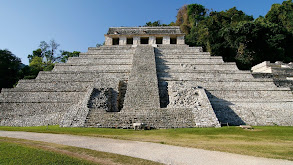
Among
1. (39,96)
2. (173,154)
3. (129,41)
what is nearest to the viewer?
(173,154)

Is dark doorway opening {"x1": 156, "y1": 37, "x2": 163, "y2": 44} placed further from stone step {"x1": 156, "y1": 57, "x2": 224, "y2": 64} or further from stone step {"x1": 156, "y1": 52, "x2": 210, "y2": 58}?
stone step {"x1": 156, "y1": 57, "x2": 224, "y2": 64}

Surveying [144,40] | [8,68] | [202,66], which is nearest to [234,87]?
[202,66]

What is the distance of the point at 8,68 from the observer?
25.3 m

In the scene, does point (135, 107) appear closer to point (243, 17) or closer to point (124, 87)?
point (124, 87)

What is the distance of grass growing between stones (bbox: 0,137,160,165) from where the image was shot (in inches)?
170

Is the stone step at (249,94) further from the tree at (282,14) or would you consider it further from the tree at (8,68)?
the tree at (282,14)

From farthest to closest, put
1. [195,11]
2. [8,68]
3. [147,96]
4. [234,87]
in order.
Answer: [195,11], [8,68], [234,87], [147,96]

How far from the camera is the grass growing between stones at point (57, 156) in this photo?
4.31m

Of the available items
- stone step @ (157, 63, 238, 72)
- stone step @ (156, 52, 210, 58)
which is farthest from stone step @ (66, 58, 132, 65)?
stone step @ (156, 52, 210, 58)

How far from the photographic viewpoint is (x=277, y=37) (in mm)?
30828

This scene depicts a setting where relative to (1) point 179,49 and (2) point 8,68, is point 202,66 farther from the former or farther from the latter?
(2) point 8,68

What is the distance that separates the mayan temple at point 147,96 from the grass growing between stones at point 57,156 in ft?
15.9

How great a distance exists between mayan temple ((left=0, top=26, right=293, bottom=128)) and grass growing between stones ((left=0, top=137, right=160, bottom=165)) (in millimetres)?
4843

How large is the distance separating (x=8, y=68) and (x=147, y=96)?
21682 millimetres
